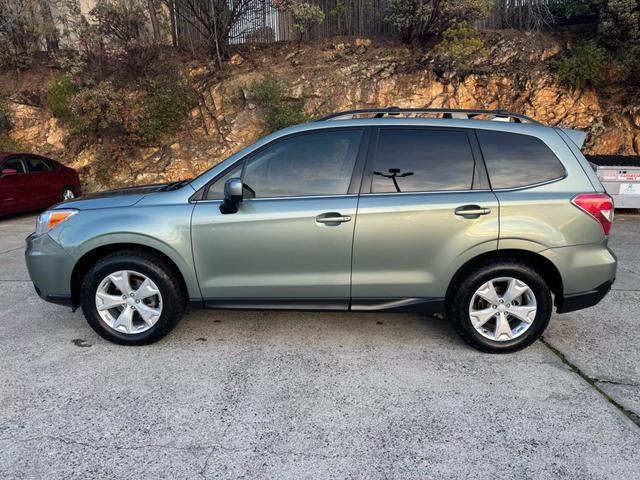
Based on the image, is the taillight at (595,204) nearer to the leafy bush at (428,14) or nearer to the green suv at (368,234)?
the green suv at (368,234)

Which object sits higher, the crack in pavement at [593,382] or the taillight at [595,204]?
the taillight at [595,204]

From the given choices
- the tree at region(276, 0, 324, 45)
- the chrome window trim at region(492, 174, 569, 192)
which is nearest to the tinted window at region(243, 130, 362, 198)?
the chrome window trim at region(492, 174, 569, 192)

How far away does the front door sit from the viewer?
354 centimetres

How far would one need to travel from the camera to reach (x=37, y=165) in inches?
409

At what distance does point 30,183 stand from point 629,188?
12413 mm

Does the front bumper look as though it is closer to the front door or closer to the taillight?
the front door

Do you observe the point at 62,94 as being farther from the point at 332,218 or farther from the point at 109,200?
the point at 332,218

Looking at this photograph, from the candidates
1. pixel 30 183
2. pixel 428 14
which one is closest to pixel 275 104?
pixel 428 14

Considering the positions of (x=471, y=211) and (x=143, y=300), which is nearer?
(x=471, y=211)

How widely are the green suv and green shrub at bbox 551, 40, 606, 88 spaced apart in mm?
10506

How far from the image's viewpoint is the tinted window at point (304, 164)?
3639mm

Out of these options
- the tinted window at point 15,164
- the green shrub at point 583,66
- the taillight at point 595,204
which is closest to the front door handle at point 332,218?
the taillight at point 595,204

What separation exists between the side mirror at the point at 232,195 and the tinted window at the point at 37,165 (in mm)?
8705

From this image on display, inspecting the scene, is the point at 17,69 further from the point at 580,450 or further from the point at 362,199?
the point at 580,450
